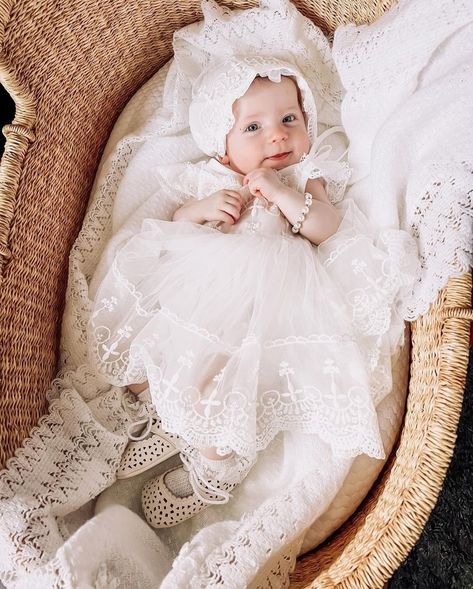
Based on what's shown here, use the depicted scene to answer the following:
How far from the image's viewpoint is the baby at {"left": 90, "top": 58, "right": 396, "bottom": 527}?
1.04m

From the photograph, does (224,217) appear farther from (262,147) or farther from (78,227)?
(78,227)

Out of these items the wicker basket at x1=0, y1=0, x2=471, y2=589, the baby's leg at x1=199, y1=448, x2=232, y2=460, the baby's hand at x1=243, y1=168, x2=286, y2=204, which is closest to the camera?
the wicker basket at x1=0, y1=0, x2=471, y2=589

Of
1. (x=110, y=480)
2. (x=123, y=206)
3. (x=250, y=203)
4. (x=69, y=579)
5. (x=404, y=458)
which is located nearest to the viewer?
(x=69, y=579)

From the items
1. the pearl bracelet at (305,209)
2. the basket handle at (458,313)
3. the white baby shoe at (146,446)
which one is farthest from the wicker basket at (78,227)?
the pearl bracelet at (305,209)

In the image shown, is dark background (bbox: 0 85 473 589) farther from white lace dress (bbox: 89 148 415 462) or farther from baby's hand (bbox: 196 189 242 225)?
baby's hand (bbox: 196 189 242 225)

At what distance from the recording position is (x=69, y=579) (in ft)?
2.96

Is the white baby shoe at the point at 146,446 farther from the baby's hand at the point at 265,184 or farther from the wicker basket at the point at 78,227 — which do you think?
the baby's hand at the point at 265,184

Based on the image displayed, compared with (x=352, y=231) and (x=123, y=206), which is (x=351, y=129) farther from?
(x=123, y=206)

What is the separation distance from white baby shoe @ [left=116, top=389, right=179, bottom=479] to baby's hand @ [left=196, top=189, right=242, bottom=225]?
0.38m

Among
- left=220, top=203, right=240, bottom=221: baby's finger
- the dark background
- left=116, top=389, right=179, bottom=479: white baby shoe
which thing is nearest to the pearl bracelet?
left=220, top=203, right=240, bottom=221: baby's finger

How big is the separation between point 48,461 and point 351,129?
92 centimetres

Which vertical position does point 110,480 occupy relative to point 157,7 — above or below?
below

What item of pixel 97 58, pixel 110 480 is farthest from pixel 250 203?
pixel 110 480

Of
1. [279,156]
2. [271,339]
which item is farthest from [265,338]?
[279,156]
